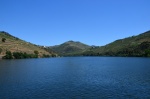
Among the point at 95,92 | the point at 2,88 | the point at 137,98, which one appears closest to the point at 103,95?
the point at 95,92

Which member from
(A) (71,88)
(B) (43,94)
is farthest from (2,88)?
(A) (71,88)

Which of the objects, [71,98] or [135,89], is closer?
[71,98]

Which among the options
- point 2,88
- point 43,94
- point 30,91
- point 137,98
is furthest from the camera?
point 2,88

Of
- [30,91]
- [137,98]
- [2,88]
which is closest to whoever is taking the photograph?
[137,98]

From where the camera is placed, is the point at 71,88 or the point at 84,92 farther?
the point at 71,88

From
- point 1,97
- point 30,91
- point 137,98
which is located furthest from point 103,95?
point 1,97

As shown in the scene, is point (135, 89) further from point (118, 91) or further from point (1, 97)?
point (1, 97)

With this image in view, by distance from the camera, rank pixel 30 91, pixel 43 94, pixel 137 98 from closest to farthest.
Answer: pixel 137 98 < pixel 43 94 < pixel 30 91

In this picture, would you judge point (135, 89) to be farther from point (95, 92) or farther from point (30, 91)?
point (30, 91)

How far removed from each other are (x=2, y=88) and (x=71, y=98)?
26.6 metres

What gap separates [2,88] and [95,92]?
100 ft

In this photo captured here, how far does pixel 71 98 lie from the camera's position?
64.4 meters

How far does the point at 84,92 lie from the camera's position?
71.6 meters

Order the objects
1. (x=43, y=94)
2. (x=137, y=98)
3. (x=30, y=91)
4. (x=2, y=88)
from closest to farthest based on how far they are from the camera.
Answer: (x=137, y=98), (x=43, y=94), (x=30, y=91), (x=2, y=88)
